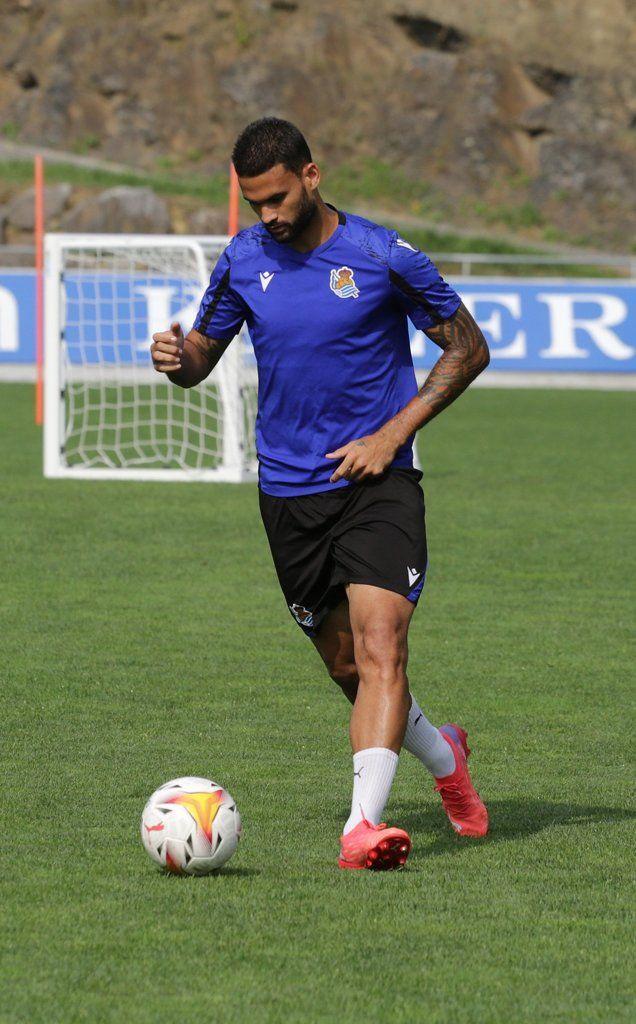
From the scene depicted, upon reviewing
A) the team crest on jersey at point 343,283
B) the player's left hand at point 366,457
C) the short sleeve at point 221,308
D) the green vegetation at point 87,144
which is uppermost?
the green vegetation at point 87,144

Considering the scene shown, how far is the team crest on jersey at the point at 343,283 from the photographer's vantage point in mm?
4875

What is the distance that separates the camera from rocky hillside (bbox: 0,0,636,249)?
4744 cm

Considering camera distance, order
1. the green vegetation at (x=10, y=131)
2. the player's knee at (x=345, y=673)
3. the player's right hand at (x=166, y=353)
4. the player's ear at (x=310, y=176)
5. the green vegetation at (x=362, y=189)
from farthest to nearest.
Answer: the green vegetation at (x=10, y=131)
the green vegetation at (x=362, y=189)
the player's knee at (x=345, y=673)
the player's right hand at (x=166, y=353)
the player's ear at (x=310, y=176)

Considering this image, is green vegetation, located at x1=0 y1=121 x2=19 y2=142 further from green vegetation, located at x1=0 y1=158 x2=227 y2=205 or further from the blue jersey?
the blue jersey

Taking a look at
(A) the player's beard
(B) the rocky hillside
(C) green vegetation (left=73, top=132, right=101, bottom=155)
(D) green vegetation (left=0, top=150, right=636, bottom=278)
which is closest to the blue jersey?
(A) the player's beard

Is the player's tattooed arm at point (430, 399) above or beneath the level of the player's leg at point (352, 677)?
above

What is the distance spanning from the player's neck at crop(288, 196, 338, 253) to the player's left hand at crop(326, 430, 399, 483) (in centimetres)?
57

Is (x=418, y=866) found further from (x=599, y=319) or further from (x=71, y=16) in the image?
(x=71, y=16)

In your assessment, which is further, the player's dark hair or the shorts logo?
the shorts logo

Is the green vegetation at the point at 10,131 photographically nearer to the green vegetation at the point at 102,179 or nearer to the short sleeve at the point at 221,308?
the green vegetation at the point at 102,179

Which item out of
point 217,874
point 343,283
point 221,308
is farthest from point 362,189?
point 217,874

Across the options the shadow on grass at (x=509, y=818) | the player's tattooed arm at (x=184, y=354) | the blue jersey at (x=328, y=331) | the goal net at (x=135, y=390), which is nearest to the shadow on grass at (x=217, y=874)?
the shadow on grass at (x=509, y=818)

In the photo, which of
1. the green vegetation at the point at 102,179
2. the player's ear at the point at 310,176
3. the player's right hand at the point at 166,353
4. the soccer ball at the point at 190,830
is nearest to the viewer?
the soccer ball at the point at 190,830

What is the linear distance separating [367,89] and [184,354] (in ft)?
146
